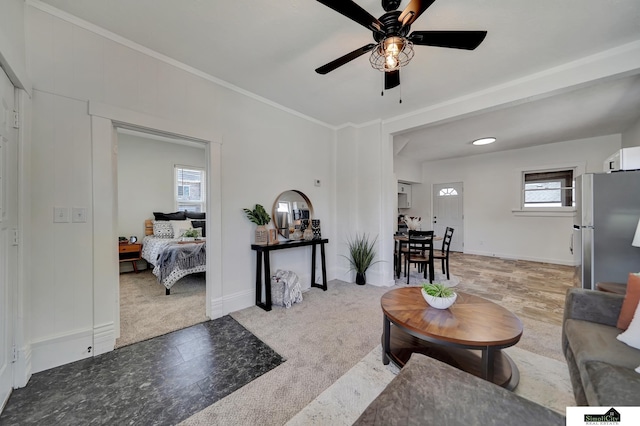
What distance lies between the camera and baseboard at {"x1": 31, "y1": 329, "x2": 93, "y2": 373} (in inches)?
69.3

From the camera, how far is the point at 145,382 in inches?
66.0

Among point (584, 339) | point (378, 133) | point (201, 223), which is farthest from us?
point (201, 223)

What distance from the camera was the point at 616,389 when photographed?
0.98 m

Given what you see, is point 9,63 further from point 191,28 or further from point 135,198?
point 135,198

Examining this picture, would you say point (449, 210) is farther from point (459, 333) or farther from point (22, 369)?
point (22, 369)

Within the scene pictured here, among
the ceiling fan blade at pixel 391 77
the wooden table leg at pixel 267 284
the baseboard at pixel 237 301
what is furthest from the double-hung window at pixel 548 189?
the baseboard at pixel 237 301

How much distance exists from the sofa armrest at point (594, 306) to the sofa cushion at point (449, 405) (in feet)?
4.48

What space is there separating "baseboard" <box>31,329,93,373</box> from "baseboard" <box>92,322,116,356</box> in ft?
0.09

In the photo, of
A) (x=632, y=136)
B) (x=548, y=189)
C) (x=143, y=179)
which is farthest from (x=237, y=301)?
(x=548, y=189)

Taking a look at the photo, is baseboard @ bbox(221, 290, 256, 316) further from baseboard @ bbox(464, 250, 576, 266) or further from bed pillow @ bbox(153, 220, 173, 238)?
baseboard @ bbox(464, 250, 576, 266)

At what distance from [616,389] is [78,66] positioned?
3.84m

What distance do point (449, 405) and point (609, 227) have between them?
2.68m

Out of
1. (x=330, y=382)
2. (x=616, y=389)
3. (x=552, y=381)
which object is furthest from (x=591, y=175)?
(x=330, y=382)

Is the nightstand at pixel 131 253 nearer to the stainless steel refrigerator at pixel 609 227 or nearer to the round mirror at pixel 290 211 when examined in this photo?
the round mirror at pixel 290 211
